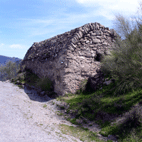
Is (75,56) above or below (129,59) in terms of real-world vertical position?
above

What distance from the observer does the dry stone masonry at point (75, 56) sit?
7.61 metres

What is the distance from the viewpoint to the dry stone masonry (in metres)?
7.61

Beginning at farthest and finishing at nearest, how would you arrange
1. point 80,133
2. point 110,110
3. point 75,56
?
point 75,56 < point 110,110 < point 80,133

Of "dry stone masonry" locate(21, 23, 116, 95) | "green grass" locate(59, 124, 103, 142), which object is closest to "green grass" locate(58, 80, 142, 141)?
"green grass" locate(59, 124, 103, 142)

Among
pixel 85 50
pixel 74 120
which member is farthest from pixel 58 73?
pixel 74 120

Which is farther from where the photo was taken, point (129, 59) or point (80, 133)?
point (129, 59)

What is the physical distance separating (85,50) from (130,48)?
319 centimetres

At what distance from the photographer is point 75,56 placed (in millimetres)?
7852

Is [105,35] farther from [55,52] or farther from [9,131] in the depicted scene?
[9,131]

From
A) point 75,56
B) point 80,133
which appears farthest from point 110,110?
point 75,56

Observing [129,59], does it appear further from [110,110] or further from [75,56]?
[75,56]

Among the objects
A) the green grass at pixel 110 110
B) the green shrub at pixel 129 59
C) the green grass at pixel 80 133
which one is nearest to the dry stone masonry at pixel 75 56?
the green grass at pixel 110 110

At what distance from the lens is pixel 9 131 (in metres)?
3.45

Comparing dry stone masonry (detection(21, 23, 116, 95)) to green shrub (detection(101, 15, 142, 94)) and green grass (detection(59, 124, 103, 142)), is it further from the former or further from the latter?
green grass (detection(59, 124, 103, 142))
